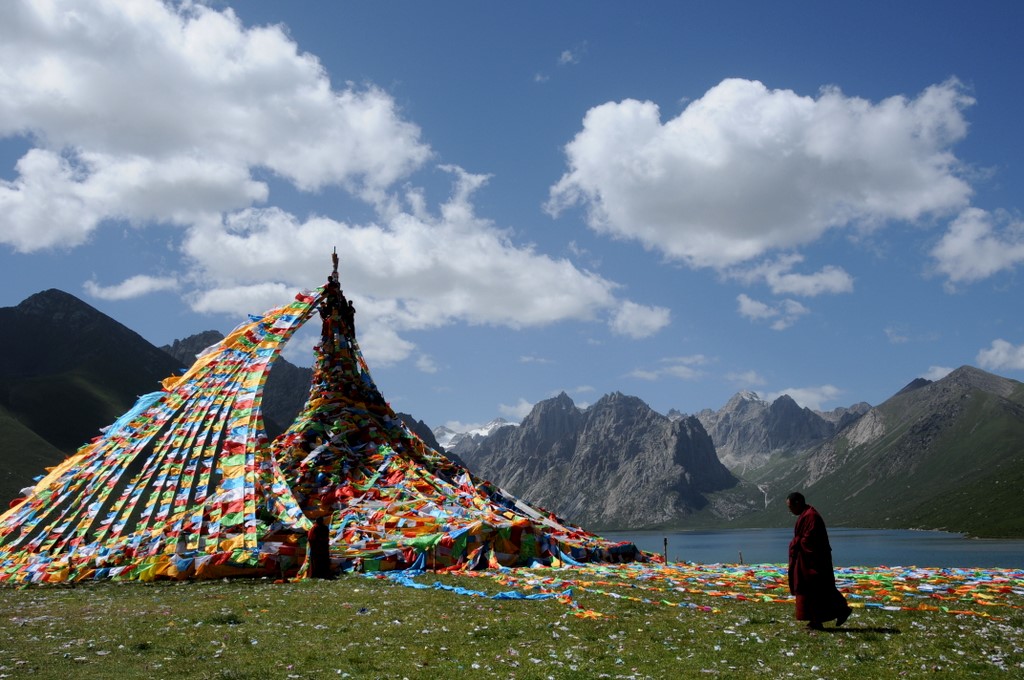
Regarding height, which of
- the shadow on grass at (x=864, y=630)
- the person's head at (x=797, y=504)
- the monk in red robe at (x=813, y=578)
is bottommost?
the shadow on grass at (x=864, y=630)

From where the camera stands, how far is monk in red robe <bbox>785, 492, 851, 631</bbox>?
14781 mm

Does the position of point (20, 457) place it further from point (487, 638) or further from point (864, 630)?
point (864, 630)

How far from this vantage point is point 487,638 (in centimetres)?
1437

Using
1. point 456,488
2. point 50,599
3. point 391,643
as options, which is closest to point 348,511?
point 456,488

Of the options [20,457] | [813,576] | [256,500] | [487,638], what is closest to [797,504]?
[813,576]

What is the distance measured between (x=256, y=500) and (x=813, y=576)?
2056cm

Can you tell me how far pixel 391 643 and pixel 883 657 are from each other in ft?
28.0

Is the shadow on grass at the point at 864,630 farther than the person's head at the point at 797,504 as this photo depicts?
No

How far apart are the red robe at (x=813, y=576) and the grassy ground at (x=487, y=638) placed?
0.44 m

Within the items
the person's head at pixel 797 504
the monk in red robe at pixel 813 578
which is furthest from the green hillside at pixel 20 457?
the monk in red robe at pixel 813 578

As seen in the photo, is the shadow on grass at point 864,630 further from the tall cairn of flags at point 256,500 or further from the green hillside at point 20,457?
the green hillside at point 20,457

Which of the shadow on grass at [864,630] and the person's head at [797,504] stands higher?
the person's head at [797,504]

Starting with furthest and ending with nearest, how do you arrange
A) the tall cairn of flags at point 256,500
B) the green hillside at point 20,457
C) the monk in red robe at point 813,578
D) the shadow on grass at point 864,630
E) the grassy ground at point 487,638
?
the green hillside at point 20,457, the tall cairn of flags at point 256,500, the monk in red robe at point 813,578, the shadow on grass at point 864,630, the grassy ground at point 487,638

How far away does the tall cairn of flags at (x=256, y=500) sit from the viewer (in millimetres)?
25375
